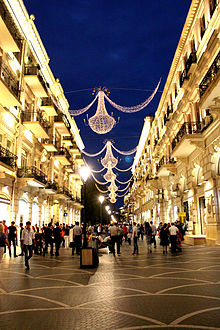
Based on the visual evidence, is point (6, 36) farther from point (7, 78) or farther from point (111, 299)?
point (111, 299)

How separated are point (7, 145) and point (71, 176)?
29.7 meters

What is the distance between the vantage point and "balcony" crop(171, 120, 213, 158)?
19.2m

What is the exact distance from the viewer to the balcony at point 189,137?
63.0 feet

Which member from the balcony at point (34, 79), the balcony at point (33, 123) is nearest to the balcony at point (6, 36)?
the balcony at point (34, 79)

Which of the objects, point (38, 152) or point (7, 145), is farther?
point (38, 152)

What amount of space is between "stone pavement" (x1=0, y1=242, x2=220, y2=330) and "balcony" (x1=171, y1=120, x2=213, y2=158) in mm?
10295

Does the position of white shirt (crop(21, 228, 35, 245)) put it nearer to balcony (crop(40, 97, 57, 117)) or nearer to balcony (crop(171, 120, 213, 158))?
balcony (crop(171, 120, 213, 158))

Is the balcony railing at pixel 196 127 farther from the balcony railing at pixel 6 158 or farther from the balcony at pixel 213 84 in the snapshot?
the balcony railing at pixel 6 158

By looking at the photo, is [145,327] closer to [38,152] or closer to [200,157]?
[200,157]

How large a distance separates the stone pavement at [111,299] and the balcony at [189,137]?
10295 millimetres

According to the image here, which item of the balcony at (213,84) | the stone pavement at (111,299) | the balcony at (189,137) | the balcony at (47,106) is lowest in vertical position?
the stone pavement at (111,299)

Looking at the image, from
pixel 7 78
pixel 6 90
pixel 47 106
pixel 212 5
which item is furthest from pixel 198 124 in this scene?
pixel 47 106

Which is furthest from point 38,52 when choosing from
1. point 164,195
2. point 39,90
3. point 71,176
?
point 71,176

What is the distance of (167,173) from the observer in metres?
32.1
